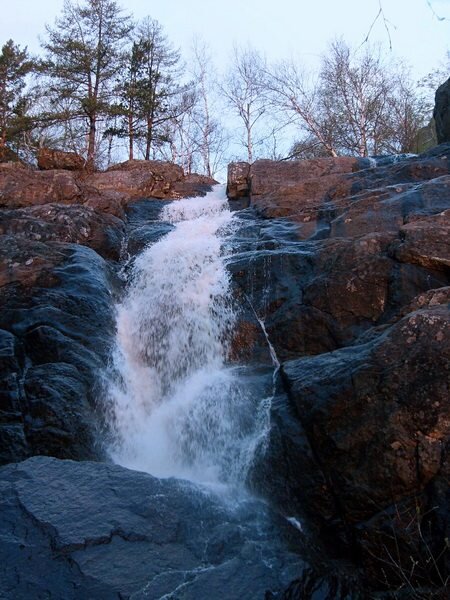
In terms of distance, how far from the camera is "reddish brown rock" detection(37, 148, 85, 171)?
18.3m

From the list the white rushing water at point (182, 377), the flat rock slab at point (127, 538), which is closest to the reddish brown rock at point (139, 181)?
the white rushing water at point (182, 377)

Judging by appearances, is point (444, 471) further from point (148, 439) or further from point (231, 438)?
point (148, 439)

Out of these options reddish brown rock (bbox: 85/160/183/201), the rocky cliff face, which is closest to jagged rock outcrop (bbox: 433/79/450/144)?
the rocky cliff face

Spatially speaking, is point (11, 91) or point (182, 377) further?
point (11, 91)

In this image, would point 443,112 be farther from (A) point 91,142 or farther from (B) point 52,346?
(A) point 91,142

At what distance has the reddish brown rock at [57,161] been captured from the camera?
18281mm

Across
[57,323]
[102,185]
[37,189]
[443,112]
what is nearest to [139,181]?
[102,185]

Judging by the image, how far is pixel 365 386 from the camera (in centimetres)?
459

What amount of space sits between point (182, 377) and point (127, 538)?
343 cm

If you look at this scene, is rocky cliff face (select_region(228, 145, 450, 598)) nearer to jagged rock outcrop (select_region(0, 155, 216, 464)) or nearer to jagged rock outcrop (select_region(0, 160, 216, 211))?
jagged rock outcrop (select_region(0, 155, 216, 464))

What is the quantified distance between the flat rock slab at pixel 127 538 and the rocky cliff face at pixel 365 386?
0.55m

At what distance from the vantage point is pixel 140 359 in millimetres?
7453

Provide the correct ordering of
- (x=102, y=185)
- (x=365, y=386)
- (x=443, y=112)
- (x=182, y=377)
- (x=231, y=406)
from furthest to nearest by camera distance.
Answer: (x=102, y=185)
(x=443, y=112)
(x=182, y=377)
(x=231, y=406)
(x=365, y=386)

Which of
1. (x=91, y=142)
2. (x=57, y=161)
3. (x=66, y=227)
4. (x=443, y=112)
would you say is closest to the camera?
(x=66, y=227)
